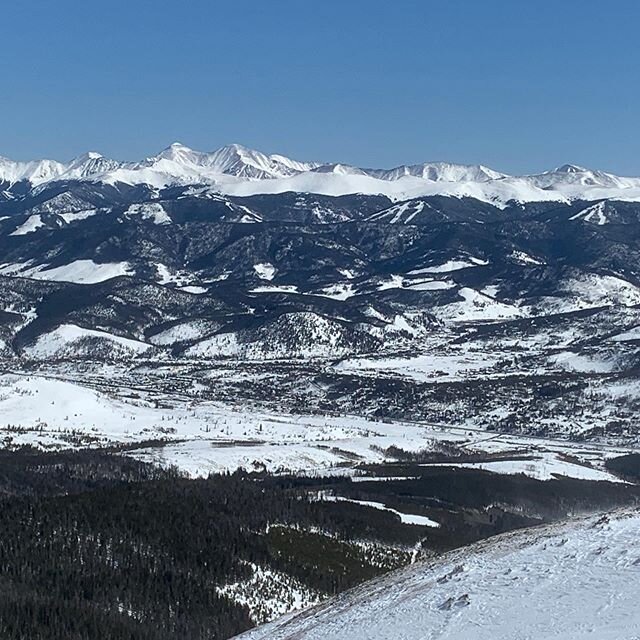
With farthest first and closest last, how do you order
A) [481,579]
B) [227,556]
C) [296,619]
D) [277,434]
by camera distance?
1. [277,434]
2. [227,556]
3. [296,619]
4. [481,579]

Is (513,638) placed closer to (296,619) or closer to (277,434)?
(296,619)

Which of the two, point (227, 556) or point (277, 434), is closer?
point (227, 556)

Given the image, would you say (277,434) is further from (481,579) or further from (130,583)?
(481,579)

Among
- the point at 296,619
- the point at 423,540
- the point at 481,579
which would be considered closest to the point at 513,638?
the point at 481,579

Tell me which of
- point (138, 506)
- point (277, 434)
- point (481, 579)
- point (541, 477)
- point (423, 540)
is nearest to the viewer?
point (481, 579)

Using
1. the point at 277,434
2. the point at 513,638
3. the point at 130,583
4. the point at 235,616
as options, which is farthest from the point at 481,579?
the point at 277,434

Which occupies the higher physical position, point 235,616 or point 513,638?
point 513,638
